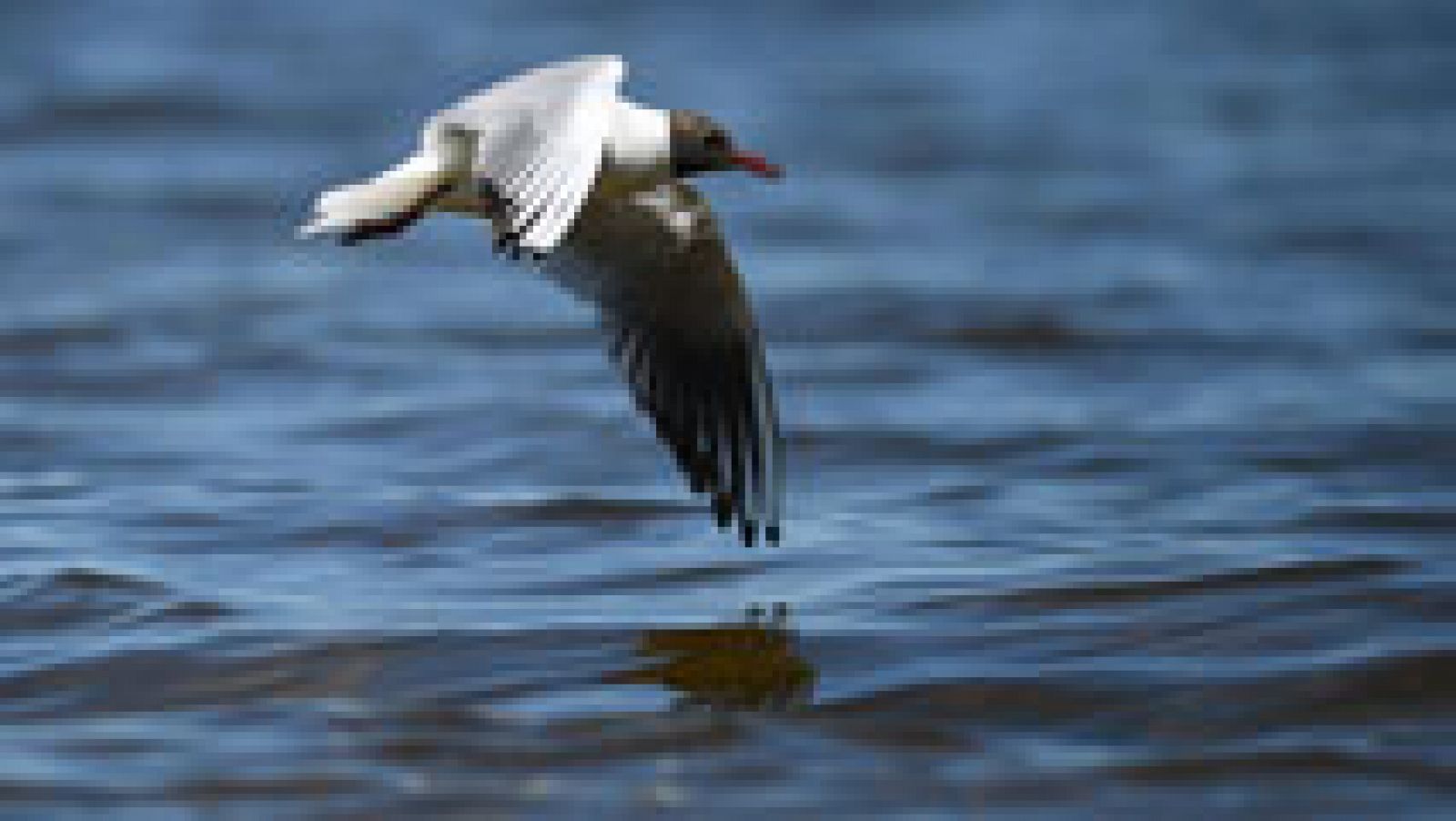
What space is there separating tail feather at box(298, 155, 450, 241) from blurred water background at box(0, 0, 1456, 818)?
0.87 meters

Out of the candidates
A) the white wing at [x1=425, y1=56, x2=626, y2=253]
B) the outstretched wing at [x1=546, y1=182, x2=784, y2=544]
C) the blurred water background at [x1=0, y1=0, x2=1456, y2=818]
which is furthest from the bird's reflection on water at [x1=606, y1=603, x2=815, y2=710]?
the white wing at [x1=425, y1=56, x2=626, y2=253]

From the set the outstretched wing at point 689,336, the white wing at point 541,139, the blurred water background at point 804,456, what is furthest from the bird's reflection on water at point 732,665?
the white wing at point 541,139

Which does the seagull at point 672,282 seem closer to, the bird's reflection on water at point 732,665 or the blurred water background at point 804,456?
the blurred water background at point 804,456

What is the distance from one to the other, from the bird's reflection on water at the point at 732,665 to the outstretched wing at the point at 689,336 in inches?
19.7

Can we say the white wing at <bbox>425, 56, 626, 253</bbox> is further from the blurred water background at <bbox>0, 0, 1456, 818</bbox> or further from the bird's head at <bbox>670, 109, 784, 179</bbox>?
the blurred water background at <bbox>0, 0, 1456, 818</bbox>

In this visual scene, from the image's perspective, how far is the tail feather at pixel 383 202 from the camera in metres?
6.18

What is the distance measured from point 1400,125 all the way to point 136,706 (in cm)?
940

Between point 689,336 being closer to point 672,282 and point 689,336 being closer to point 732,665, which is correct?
point 672,282

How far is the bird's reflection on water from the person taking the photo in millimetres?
6148

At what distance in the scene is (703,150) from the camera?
700 centimetres

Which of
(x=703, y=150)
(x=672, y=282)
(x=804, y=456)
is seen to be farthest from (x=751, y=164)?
(x=804, y=456)

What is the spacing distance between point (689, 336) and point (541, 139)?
129cm

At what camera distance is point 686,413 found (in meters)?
7.14

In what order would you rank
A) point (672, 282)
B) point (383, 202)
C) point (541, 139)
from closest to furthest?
point (541, 139) → point (383, 202) → point (672, 282)
